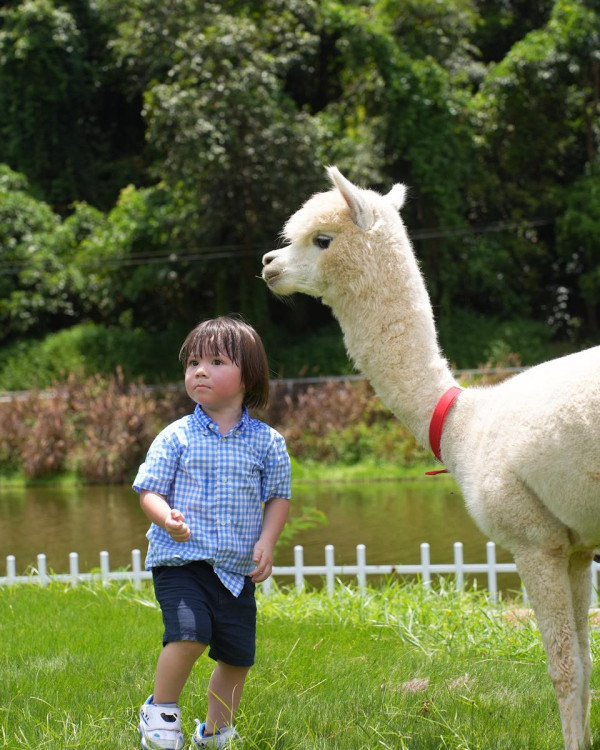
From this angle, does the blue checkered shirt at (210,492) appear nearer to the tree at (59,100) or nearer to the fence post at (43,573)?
the fence post at (43,573)

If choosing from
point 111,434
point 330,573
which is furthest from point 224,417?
point 111,434

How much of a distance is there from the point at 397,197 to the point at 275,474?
1256 millimetres

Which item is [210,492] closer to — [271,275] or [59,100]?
[271,275]

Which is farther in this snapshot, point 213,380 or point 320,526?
point 320,526

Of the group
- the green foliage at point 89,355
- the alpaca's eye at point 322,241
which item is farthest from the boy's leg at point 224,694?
the green foliage at point 89,355

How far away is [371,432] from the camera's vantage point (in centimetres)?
1873

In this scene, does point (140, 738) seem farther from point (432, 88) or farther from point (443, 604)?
point (432, 88)

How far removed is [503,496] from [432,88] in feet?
77.7

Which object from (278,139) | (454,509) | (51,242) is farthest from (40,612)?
(51,242)

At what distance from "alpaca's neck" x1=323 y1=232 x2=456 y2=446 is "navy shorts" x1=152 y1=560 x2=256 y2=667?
Result: 2.87ft

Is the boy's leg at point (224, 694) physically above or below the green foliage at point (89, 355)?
below

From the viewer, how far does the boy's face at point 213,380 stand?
317cm

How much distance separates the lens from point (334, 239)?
11.2 ft

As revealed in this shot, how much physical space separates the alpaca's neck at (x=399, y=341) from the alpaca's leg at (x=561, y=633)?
25.6 inches
